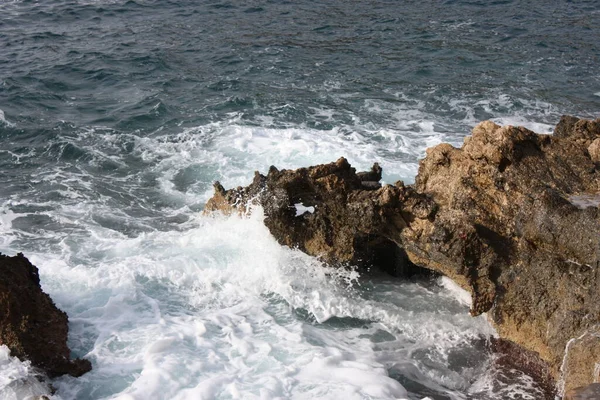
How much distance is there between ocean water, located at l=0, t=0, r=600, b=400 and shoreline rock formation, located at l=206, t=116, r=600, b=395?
539 millimetres

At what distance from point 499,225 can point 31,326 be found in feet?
19.8

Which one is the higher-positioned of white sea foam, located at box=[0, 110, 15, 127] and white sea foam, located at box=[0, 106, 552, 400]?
white sea foam, located at box=[0, 110, 15, 127]

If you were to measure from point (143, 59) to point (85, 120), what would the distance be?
430 centimetres

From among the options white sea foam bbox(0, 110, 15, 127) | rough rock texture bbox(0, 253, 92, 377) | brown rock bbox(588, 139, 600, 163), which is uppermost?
brown rock bbox(588, 139, 600, 163)

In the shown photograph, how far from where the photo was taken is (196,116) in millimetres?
16422

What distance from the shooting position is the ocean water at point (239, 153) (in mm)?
8141

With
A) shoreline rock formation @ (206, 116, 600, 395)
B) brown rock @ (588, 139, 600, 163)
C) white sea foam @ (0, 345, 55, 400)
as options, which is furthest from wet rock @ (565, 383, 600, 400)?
white sea foam @ (0, 345, 55, 400)

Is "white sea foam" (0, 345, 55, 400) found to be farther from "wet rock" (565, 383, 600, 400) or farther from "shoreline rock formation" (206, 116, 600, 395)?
"wet rock" (565, 383, 600, 400)

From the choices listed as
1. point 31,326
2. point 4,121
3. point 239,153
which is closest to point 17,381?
point 31,326

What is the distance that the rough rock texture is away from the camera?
7.65 meters

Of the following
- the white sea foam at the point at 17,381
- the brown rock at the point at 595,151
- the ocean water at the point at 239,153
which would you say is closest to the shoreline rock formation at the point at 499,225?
the brown rock at the point at 595,151

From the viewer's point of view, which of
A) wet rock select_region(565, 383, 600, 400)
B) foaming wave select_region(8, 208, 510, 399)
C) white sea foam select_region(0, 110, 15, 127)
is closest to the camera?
wet rock select_region(565, 383, 600, 400)

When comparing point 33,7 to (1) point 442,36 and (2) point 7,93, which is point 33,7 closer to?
(2) point 7,93

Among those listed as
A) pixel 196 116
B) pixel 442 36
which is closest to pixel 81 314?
pixel 196 116
